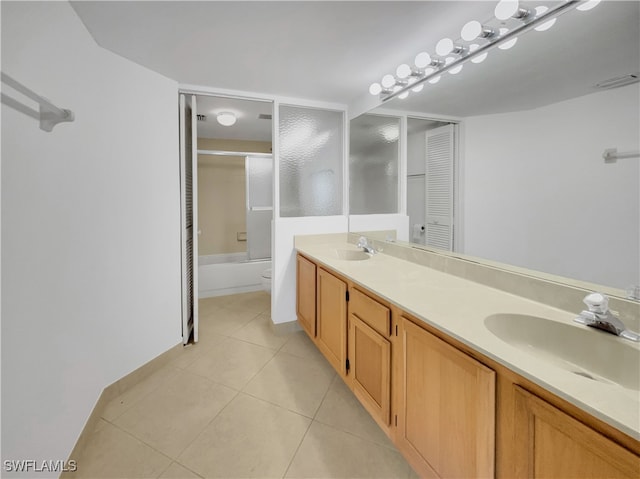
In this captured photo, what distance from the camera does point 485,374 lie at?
2.77ft

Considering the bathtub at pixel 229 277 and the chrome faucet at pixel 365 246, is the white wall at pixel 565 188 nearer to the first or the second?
the chrome faucet at pixel 365 246

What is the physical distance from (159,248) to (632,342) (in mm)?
Answer: 2460

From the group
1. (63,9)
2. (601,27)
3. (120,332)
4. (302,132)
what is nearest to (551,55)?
(601,27)

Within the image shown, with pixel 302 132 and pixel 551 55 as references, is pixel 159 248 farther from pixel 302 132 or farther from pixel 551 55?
pixel 551 55

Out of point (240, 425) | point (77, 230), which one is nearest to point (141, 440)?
point (240, 425)

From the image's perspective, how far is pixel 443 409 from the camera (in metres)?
1.01

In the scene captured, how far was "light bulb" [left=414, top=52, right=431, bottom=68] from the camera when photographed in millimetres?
1663

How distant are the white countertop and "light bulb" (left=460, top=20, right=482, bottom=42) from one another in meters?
1.15

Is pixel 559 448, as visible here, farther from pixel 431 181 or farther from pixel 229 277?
pixel 229 277

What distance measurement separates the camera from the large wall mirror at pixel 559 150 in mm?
930

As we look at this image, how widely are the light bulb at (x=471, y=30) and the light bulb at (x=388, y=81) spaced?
609 millimetres

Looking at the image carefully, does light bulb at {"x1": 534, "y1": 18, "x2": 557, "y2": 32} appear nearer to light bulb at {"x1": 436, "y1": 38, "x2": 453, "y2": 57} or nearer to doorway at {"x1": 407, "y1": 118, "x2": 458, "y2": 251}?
light bulb at {"x1": 436, "y1": 38, "x2": 453, "y2": 57}

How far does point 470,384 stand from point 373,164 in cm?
192

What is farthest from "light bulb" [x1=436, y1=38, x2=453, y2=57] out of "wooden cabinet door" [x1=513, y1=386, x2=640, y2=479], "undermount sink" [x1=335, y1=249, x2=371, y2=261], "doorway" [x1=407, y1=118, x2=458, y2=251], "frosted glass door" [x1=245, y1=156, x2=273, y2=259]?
"frosted glass door" [x1=245, y1=156, x2=273, y2=259]
